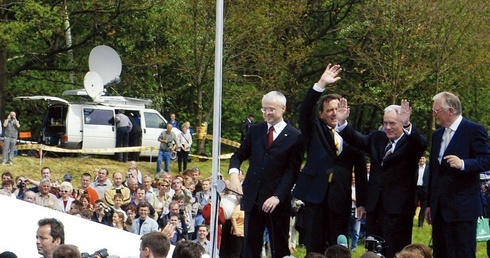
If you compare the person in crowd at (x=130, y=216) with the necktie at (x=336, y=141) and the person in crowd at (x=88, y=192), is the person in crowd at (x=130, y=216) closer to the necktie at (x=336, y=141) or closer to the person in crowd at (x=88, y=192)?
the person in crowd at (x=88, y=192)

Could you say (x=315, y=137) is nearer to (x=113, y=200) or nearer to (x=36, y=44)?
(x=113, y=200)

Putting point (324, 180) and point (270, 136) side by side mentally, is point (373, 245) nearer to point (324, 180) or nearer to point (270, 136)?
point (324, 180)

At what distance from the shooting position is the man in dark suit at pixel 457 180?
9.16 metres

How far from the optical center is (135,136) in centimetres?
3228

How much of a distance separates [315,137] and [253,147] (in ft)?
1.82

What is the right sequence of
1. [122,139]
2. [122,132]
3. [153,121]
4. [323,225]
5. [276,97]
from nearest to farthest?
[276,97], [323,225], [122,132], [122,139], [153,121]

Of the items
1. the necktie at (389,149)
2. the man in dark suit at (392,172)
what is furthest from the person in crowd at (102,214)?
the necktie at (389,149)

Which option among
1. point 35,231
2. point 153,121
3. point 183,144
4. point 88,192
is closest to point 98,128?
point 153,121

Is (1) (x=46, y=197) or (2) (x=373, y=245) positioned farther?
(1) (x=46, y=197)

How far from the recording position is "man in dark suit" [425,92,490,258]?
916 cm

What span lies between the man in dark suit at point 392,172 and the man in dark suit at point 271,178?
1.64 feet

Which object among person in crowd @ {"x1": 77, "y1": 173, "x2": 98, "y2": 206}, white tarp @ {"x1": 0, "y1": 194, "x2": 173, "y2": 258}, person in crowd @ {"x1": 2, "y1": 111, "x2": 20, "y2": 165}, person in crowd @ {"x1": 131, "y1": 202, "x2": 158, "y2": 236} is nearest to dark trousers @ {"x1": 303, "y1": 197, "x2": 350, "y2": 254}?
white tarp @ {"x1": 0, "y1": 194, "x2": 173, "y2": 258}

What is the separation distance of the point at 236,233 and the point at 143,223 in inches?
50.8

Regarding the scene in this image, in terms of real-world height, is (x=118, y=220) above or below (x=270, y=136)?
below
